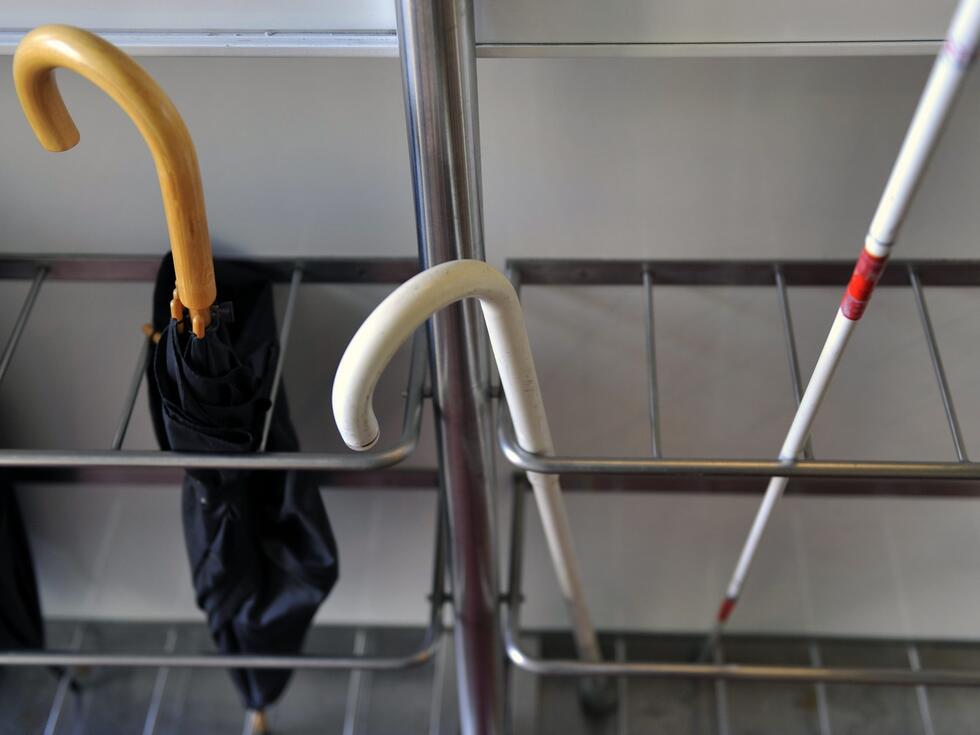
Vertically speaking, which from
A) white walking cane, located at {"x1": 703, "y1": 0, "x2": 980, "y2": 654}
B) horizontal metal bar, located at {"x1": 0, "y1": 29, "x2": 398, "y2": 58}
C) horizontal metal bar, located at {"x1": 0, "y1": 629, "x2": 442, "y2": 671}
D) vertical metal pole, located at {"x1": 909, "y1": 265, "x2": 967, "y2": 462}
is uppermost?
horizontal metal bar, located at {"x1": 0, "y1": 29, "x2": 398, "y2": 58}

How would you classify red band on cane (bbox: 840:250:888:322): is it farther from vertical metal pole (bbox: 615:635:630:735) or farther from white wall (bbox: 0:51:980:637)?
vertical metal pole (bbox: 615:635:630:735)

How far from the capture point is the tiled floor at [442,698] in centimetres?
161

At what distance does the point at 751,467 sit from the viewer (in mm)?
881

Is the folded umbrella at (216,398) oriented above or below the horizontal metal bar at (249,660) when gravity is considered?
above

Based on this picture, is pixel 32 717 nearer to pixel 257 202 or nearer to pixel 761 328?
pixel 257 202

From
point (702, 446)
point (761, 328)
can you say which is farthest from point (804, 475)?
point (702, 446)

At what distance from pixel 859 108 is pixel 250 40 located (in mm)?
598

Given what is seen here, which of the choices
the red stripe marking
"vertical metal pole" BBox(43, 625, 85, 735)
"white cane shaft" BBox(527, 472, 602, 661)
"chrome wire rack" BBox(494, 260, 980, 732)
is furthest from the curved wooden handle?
"vertical metal pole" BBox(43, 625, 85, 735)

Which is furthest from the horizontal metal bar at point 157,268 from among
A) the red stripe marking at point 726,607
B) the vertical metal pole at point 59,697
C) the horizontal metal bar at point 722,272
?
the vertical metal pole at point 59,697

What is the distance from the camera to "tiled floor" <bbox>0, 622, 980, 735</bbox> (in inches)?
63.2

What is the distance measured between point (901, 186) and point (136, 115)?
552 millimetres

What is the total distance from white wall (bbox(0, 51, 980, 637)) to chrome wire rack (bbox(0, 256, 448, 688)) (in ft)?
0.08

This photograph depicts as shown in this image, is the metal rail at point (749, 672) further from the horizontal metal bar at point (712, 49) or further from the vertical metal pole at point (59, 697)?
the vertical metal pole at point (59, 697)

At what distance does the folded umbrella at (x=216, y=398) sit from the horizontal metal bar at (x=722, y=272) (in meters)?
0.34
